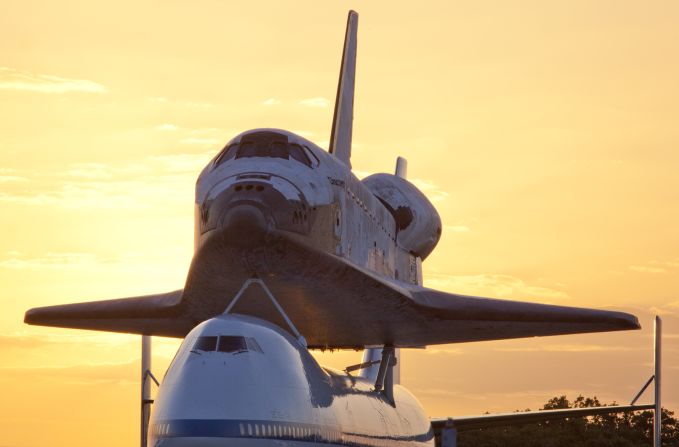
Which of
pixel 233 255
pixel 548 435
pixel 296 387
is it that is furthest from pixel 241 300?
pixel 548 435

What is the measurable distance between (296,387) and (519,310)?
1351 cm

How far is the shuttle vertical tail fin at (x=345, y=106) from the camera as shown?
43.2m

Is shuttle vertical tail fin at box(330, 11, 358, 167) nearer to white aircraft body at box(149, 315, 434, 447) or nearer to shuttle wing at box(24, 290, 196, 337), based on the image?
shuttle wing at box(24, 290, 196, 337)

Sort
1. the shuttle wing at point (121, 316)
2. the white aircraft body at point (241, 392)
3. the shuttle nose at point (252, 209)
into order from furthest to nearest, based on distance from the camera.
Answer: the shuttle wing at point (121, 316) → the shuttle nose at point (252, 209) → the white aircraft body at point (241, 392)

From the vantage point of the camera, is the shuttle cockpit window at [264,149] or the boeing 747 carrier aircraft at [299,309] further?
the shuttle cockpit window at [264,149]

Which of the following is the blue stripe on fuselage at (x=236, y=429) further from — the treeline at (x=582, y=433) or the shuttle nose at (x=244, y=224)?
Result: the treeline at (x=582, y=433)

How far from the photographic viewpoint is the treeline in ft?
278

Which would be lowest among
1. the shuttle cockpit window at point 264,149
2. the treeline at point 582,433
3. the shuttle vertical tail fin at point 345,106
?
the treeline at point 582,433

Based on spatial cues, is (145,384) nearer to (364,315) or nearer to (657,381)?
(364,315)

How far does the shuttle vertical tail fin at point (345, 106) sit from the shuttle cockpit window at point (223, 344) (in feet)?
72.5

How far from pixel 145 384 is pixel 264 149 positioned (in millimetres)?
15045

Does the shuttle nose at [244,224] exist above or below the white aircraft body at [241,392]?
above

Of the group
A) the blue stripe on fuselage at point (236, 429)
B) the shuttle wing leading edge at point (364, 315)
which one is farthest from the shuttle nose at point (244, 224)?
the blue stripe on fuselage at point (236, 429)

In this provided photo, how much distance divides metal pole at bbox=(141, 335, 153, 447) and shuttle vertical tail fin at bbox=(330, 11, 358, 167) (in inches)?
347
